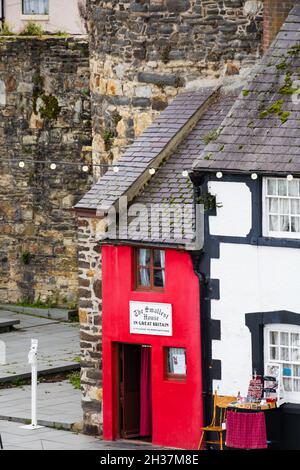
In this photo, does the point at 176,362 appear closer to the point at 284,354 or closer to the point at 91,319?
the point at 284,354

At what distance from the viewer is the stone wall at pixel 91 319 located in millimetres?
38750

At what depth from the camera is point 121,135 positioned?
40219 millimetres

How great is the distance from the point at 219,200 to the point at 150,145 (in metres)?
2.61

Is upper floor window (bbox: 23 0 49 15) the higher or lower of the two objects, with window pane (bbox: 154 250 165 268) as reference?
higher

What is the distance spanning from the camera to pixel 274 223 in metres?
36.0

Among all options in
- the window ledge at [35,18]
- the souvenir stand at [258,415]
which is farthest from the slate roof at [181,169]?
the window ledge at [35,18]

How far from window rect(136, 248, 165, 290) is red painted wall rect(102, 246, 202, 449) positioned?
0.15 metres

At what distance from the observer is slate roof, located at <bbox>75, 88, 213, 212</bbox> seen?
3812cm

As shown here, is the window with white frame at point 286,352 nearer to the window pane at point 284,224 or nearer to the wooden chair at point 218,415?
the wooden chair at point 218,415

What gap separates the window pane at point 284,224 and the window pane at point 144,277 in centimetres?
270

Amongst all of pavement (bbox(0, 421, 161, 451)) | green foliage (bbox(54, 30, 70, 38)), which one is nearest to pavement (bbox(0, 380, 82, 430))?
pavement (bbox(0, 421, 161, 451))

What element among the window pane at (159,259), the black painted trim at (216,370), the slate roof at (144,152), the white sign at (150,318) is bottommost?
the black painted trim at (216,370)

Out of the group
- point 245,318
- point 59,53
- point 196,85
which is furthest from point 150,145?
point 59,53

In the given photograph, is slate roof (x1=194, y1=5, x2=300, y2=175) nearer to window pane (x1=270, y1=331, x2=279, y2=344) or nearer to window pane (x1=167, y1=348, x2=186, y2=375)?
window pane (x1=270, y1=331, x2=279, y2=344)
